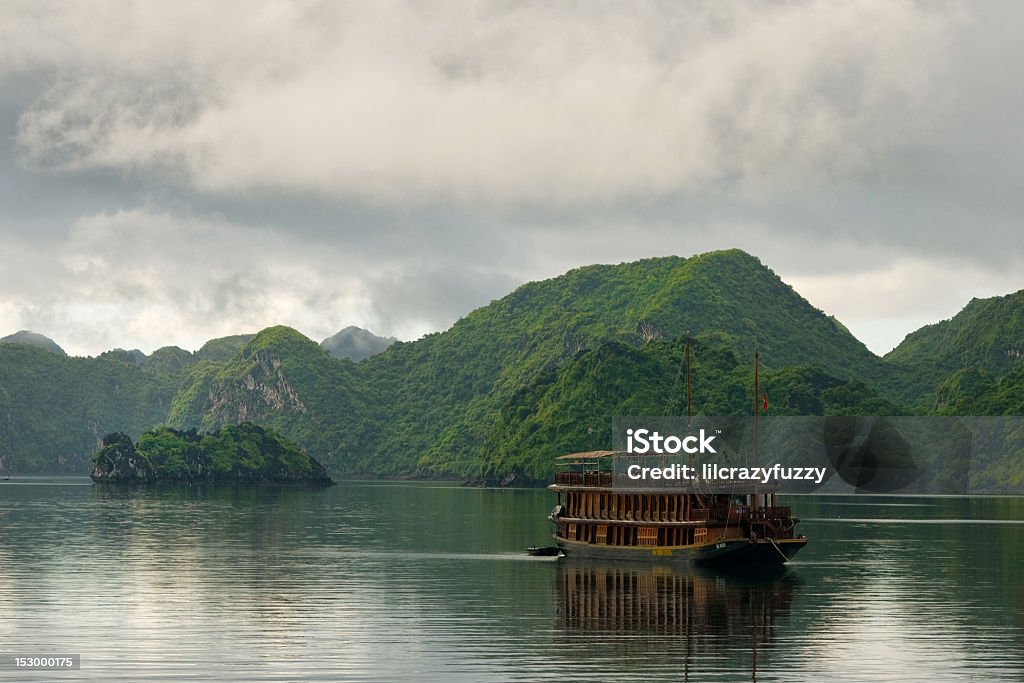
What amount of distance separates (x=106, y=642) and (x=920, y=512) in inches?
6067

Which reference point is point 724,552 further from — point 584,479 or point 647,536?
point 584,479

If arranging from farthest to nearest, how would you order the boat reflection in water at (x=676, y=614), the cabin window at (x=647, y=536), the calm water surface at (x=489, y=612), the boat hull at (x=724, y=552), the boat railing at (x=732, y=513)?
the cabin window at (x=647, y=536), the boat railing at (x=732, y=513), the boat hull at (x=724, y=552), the boat reflection in water at (x=676, y=614), the calm water surface at (x=489, y=612)

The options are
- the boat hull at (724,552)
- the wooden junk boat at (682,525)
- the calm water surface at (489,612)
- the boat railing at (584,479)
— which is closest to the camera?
the calm water surface at (489,612)

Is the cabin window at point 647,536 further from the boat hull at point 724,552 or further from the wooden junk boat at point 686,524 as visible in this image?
the boat hull at point 724,552

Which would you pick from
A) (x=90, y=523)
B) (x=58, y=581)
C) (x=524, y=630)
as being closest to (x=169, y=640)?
(x=524, y=630)

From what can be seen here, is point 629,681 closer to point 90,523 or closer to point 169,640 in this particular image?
point 169,640

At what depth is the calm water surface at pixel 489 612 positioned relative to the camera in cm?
5262

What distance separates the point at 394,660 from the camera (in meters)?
53.9

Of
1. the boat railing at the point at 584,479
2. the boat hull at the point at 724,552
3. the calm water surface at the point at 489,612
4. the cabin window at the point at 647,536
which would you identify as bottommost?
the calm water surface at the point at 489,612

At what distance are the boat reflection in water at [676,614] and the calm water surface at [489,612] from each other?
0.15 m

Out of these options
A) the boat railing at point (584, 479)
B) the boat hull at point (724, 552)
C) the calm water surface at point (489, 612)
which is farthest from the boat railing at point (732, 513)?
the boat railing at point (584, 479)

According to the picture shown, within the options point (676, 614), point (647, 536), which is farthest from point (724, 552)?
point (676, 614)

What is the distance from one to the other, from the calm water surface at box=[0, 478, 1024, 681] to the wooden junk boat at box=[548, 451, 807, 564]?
6.71ft

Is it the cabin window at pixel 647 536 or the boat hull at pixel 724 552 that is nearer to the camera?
the boat hull at pixel 724 552
